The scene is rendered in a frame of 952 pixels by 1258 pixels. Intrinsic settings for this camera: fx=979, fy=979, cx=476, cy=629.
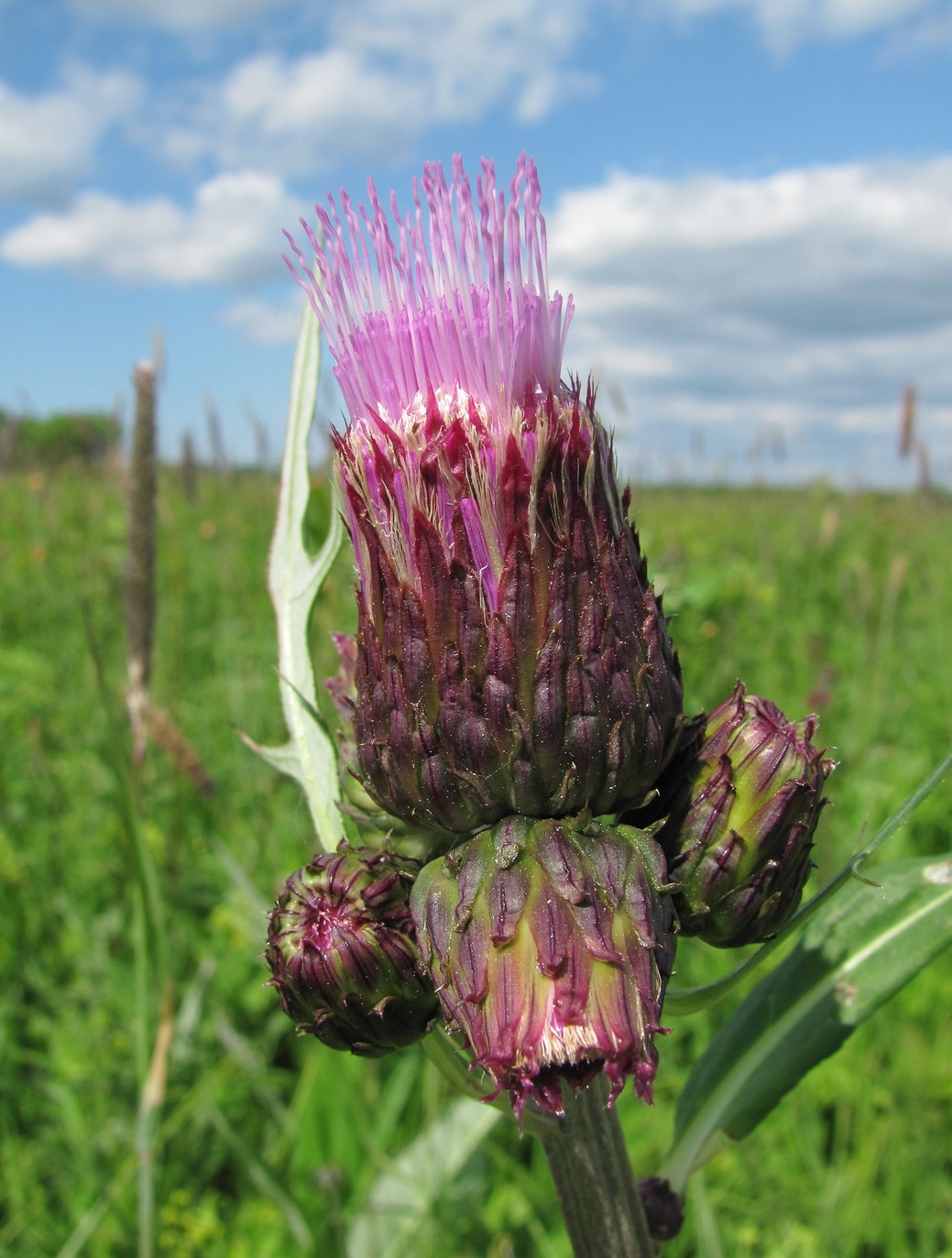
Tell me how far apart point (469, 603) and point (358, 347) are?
1.33 ft

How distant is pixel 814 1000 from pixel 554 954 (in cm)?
72

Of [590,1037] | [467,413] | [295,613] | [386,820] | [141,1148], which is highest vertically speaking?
[467,413]

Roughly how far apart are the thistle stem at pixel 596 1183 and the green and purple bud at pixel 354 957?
0.82ft

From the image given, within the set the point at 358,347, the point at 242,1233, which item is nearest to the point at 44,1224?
the point at 242,1233

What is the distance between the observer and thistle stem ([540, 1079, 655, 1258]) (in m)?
1.34

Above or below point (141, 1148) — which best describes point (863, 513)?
above

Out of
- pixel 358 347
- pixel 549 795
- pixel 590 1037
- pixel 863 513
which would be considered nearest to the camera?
pixel 590 1037

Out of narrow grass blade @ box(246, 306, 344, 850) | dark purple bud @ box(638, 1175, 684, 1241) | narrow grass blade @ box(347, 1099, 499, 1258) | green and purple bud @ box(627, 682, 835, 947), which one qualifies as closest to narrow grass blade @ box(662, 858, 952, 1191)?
dark purple bud @ box(638, 1175, 684, 1241)

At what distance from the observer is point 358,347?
4.46 feet

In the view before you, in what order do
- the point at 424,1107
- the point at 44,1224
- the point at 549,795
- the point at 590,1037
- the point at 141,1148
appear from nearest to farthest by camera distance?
1. the point at 590,1037
2. the point at 549,795
3. the point at 141,1148
4. the point at 44,1224
5. the point at 424,1107

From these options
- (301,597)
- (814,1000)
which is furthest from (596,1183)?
(301,597)

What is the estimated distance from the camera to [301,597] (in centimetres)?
174

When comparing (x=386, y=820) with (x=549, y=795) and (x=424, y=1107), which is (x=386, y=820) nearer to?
(x=549, y=795)

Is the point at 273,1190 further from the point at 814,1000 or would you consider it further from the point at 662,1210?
the point at 814,1000
